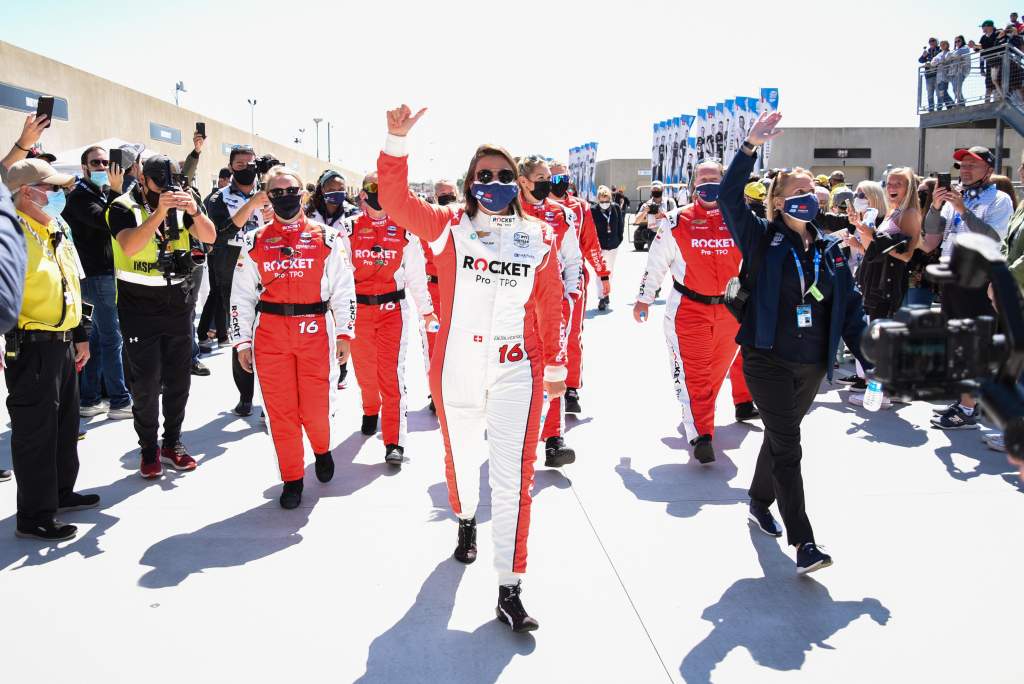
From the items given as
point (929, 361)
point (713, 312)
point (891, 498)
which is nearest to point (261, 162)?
point (713, 312)

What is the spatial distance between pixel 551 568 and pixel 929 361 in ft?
7.73

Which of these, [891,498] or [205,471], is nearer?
[891,498]

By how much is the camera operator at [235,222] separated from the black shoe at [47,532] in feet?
7.19

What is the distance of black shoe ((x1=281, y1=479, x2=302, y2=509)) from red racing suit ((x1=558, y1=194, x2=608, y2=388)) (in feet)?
7.92

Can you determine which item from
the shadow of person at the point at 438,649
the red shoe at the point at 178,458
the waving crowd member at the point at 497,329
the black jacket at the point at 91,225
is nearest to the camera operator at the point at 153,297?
the red shoe at the point at 178,458

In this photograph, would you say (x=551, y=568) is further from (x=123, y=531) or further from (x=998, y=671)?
(x=123, y=531)

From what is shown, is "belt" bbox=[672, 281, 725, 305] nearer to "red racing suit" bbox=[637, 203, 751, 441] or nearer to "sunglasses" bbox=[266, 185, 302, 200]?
"red racing suit" bbox=[637, 203, 751, 441]

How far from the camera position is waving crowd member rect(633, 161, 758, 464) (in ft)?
18.1

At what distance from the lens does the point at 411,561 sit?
3.91 m

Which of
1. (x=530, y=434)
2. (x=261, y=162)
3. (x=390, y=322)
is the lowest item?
(x=530, y=434)

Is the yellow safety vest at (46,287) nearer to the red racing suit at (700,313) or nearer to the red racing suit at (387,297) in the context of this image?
the red racing suit at (387,297)

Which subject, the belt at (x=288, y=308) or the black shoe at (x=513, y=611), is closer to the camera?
the black shoe at (x=513, y=611)

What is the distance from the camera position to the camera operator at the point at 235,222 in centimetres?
665

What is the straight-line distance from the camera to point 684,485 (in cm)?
503
